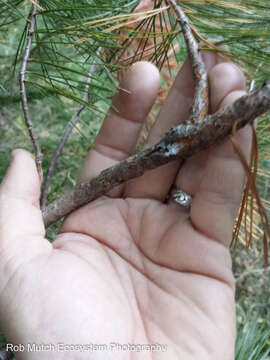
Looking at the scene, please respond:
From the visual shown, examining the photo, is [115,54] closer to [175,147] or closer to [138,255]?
[175,147]

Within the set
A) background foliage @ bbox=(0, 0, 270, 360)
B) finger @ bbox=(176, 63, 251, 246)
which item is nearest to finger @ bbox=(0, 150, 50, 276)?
background foliage @ bbox=(0, 0, 270, 360)

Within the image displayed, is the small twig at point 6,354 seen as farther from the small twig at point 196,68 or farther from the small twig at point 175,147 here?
the small twig at point 196,68

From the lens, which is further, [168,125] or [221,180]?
[168,125]

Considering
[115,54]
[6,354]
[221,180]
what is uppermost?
[115,54]

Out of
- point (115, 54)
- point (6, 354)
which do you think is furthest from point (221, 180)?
point (6, 354)

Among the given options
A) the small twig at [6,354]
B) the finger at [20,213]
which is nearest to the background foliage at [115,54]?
the finger at [20,213]

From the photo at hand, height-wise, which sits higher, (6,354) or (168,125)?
(168,125)

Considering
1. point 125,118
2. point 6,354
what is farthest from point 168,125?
point 6,354


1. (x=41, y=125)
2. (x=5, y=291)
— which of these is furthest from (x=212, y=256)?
(x=41, y=125)

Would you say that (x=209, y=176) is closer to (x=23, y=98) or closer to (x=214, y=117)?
(x=214, y=117)
